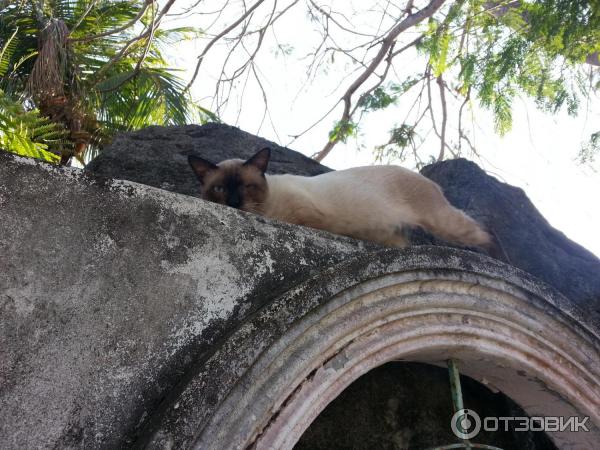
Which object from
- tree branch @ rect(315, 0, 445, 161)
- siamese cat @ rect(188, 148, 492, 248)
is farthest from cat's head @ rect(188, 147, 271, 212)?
tree branch @ rect(315, 0, 445, 161)

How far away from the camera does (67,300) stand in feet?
7.29

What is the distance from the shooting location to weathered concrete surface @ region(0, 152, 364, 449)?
2086 millimetres

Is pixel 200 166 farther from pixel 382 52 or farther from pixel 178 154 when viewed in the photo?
pixel 382 52

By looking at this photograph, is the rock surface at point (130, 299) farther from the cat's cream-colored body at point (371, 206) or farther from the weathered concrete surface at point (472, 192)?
the weathered concrete surface at point (472, 192)

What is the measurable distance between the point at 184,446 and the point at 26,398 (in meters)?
0.52

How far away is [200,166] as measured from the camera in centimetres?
409

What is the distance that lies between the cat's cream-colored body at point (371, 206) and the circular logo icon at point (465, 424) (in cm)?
96

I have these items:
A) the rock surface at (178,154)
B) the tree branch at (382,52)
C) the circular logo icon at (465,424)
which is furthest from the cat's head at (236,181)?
the tree branch at (382,52)

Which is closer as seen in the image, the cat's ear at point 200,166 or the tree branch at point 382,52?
the cat's ear at point 200,166

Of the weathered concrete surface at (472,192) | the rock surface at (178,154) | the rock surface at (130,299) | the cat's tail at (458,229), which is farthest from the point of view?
the rock surface at (178,154)

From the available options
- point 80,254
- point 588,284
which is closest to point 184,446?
point 80,254

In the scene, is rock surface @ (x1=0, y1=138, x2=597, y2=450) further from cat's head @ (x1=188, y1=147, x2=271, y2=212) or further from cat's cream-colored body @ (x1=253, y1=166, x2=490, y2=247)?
cat's head @ (x1=188, y1=147, x2=271, y2=212)

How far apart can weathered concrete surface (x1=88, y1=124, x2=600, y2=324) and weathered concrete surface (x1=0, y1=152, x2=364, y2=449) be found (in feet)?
4.84

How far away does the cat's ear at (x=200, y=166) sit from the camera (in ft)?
13.3
